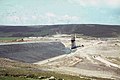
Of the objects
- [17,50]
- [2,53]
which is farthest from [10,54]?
[17,50]

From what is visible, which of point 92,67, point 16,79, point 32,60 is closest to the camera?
point 16,79

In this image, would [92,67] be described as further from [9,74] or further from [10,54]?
[9,74]

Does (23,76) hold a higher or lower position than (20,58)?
higher

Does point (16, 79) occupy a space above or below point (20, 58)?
above

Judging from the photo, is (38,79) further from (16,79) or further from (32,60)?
(32,60)

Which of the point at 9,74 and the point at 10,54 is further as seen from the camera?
the point at 10,54

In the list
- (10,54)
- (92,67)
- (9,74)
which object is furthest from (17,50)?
(9,74)

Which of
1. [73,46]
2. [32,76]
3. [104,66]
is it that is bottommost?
[73,46]

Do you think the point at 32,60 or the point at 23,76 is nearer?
the point at 23,76

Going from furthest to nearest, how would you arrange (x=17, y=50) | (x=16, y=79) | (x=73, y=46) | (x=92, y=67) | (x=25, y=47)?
(x=73, y=46) < (x=25, y=47) < (x=17, y=50) < (x=92, y=67) < (x=16, y=79)
